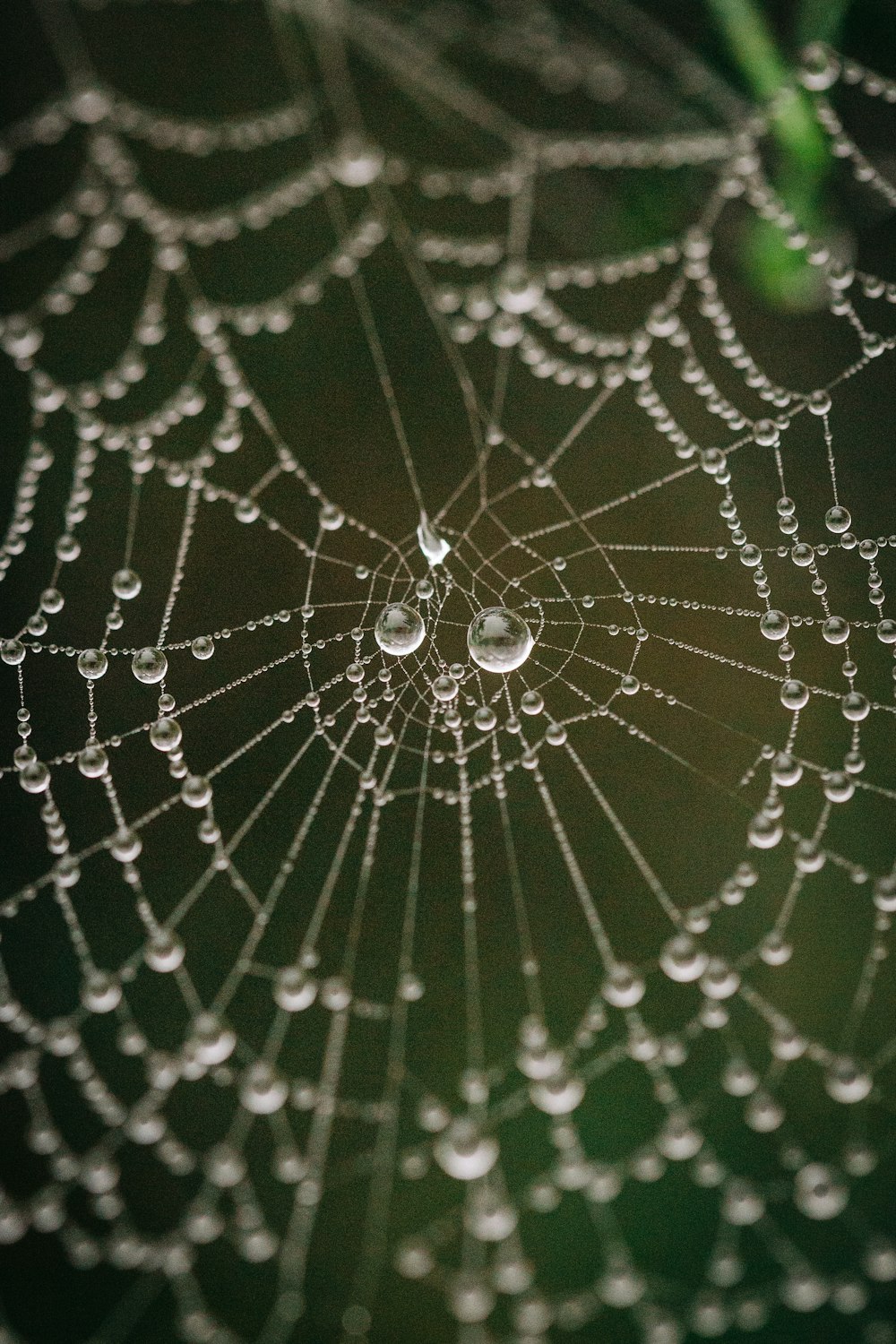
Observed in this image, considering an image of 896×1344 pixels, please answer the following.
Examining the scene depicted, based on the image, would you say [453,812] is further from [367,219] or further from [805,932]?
[367,219]

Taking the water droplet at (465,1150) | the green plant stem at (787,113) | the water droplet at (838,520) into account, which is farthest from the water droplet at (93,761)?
the green plant stem at (787,113)

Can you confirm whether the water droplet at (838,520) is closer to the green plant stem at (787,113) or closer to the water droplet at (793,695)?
the water droplet at (793,695)

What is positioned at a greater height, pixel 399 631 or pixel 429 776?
pixel 399 631

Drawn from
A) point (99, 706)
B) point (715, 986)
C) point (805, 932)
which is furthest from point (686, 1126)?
point (99, 706)

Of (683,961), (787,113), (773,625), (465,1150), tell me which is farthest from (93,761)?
(787,113)

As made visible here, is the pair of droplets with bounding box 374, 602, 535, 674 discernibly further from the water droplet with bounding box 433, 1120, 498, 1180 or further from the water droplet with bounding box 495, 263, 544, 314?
the water droplet with bounding box 433, 1120, 498, 1180

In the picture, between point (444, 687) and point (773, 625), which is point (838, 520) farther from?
point (444, 687)

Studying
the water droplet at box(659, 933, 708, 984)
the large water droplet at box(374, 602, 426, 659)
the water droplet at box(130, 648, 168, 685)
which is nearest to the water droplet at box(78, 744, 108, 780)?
the water droplet at box(130, 648, 168, 685)

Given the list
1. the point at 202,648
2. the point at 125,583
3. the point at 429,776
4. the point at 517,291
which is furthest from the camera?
the point at 429,776
